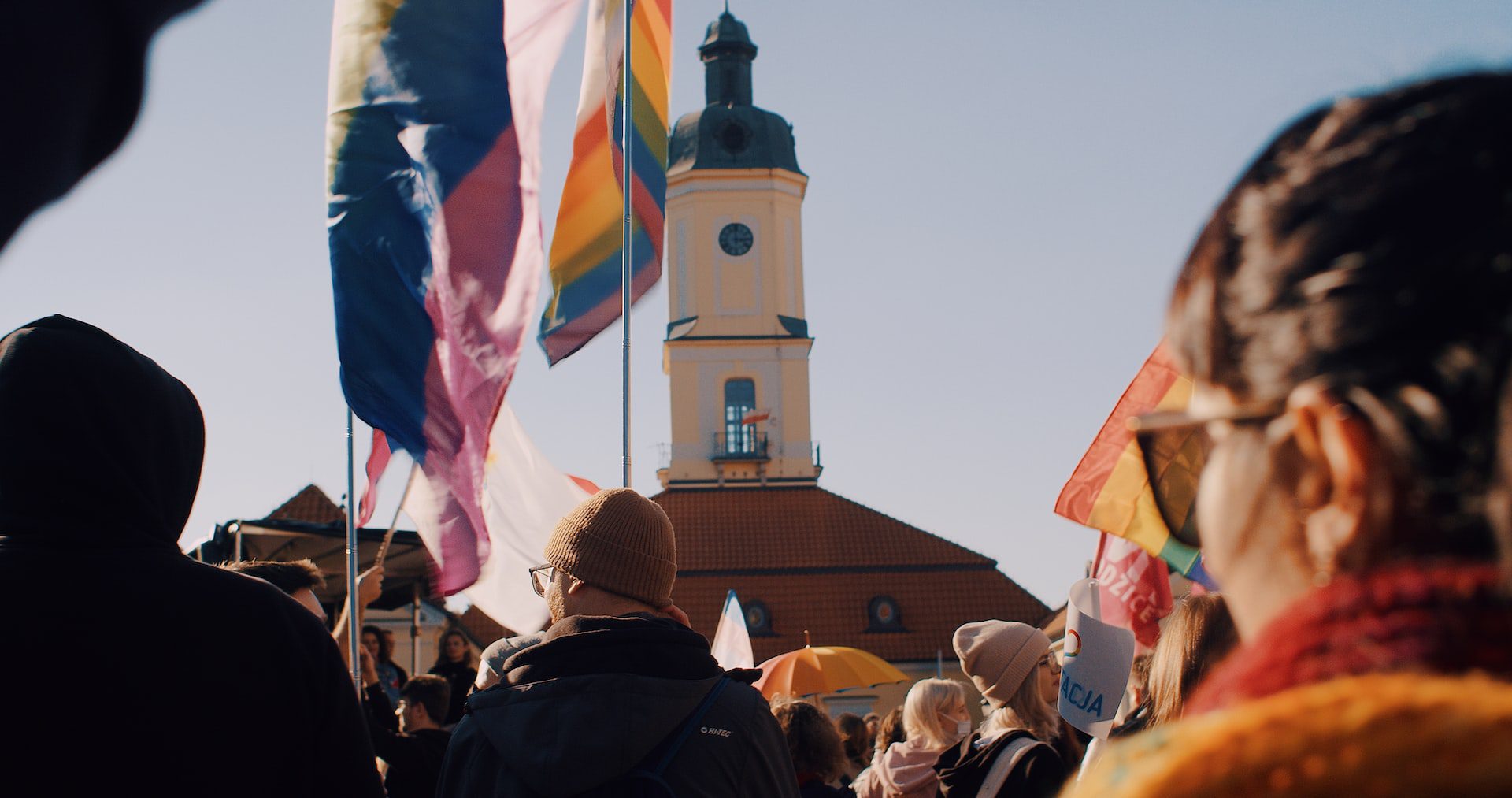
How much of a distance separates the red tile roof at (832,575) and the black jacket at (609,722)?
3778 cm

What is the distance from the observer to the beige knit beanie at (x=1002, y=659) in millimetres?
4691

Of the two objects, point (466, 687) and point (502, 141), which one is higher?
point (502, 141)

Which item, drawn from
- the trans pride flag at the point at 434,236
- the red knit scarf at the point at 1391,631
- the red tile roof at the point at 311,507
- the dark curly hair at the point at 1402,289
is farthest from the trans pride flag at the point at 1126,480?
the red tile roof at the point at 311,507

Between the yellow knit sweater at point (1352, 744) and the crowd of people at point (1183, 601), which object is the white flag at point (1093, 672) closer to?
the crowd of people at point (1183, 601)

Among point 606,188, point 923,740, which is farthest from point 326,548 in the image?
point 923,740

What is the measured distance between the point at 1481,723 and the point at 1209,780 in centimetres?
14

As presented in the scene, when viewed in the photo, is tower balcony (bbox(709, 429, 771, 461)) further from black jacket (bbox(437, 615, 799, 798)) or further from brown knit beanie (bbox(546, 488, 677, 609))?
black jacket (bbox(437, 615, 799, 798))

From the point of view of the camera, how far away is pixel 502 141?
632 centimetres

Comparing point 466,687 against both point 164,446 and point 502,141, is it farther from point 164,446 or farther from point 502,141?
point 164,446

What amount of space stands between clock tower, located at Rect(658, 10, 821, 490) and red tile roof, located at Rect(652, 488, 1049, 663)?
9.96 ft

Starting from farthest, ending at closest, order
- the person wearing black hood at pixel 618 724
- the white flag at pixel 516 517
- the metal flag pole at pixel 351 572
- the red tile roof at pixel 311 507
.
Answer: the red tile roof at pixel 311 507, the white flag at pixel 516 517, the metal flag pole at pixel 351 572, the person wearing black hood at pixel 618 724

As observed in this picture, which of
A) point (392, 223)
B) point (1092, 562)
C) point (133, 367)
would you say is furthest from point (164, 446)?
point (1092, 562)

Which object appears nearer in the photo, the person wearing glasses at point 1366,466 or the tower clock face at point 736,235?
the person wearing glasses at point 1366,466

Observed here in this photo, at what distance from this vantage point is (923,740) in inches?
217
